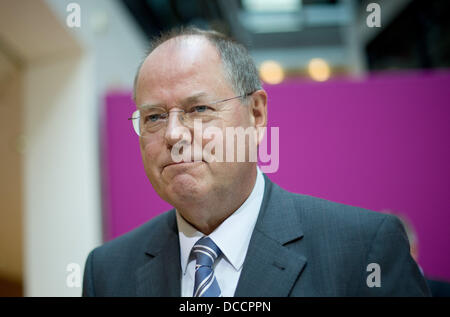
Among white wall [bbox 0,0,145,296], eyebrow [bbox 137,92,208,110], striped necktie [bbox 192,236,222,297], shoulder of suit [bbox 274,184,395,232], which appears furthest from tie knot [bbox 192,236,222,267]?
white wall [bbox 0,0,145,296]

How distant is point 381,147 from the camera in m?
2.72

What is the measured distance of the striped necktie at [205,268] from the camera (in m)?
1.07

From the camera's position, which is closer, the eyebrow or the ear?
the eyebrow

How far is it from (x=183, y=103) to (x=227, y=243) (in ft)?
1.20

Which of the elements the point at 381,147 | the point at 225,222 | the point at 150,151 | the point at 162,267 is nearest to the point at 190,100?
the point at 150,151

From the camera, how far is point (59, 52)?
85.9 inches

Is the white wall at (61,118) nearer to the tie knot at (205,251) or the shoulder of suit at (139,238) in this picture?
the shoulder of suit at (139,238)

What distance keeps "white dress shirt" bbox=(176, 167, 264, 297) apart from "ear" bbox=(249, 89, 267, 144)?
0.58ft

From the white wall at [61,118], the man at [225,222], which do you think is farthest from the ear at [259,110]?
the white wall at [61,118]

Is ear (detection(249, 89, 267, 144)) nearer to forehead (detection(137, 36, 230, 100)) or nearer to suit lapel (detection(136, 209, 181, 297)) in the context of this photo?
forehead (detection(137, 36, 230, 100))

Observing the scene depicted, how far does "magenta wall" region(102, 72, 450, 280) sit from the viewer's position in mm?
2656

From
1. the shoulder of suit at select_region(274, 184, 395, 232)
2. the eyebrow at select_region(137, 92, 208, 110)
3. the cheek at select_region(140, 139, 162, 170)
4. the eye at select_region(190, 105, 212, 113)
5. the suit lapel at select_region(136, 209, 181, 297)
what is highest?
the eyebrow at select_region(137, 92, 208, 110)

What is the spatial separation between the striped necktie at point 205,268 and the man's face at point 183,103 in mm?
124

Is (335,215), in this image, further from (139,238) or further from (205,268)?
(139,238)
